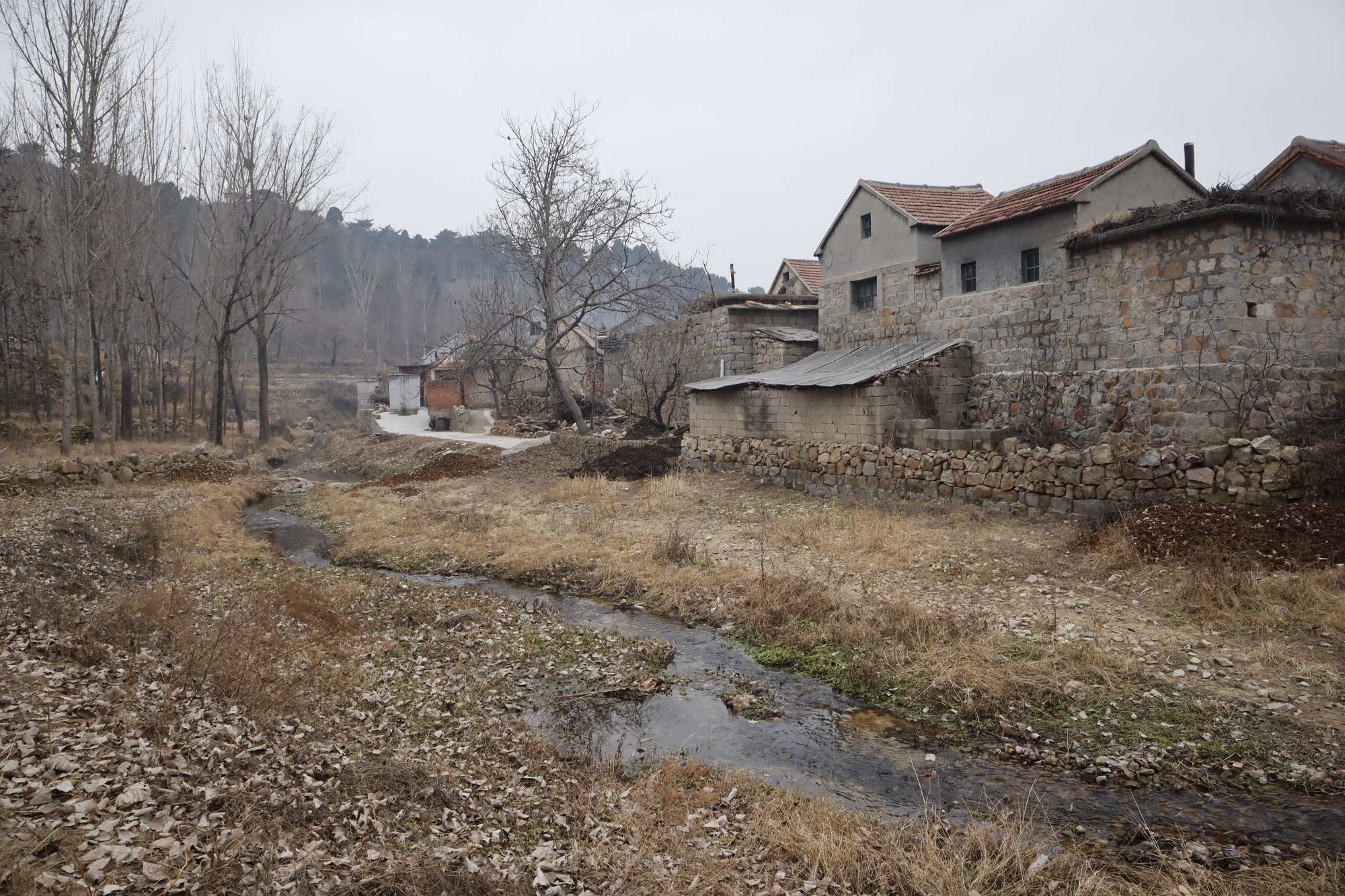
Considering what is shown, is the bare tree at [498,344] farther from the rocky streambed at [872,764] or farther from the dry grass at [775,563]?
the rocky streambed at [872,764]

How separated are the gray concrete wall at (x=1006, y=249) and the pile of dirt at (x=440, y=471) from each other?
13.9m

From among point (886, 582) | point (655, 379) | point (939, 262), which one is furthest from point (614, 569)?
point (655, 379)

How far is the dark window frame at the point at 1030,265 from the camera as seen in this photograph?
16872 mm

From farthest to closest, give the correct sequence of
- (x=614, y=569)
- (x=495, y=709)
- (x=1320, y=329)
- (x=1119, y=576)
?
(x=1320, y=329) → (x=614, y=569) → (x=1119, y=576) → (x=495, y=709)

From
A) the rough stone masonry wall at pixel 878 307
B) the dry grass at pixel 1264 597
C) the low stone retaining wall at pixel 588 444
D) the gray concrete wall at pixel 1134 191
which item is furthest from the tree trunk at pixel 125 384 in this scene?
the dry grass at pixel 1264 597

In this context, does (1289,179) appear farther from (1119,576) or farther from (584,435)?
(584,435)

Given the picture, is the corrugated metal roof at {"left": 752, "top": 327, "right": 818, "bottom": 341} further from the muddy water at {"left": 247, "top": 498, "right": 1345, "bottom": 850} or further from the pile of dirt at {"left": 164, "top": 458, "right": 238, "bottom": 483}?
the pile of dirt at {"left": 164, "top": 458, "right": 238, "bottom": 483}

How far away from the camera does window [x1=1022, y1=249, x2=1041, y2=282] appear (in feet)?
55.5

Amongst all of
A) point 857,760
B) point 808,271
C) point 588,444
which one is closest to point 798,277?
point 808,271

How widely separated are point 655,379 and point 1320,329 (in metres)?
18.7

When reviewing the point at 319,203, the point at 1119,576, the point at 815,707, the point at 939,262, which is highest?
the point at 319,203

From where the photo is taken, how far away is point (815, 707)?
768 centimetres

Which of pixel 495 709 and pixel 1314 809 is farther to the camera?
pixel 495 709

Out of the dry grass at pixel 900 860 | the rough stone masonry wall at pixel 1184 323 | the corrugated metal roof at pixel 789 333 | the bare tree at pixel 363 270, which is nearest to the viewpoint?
the dry grass at pixel 900 860
